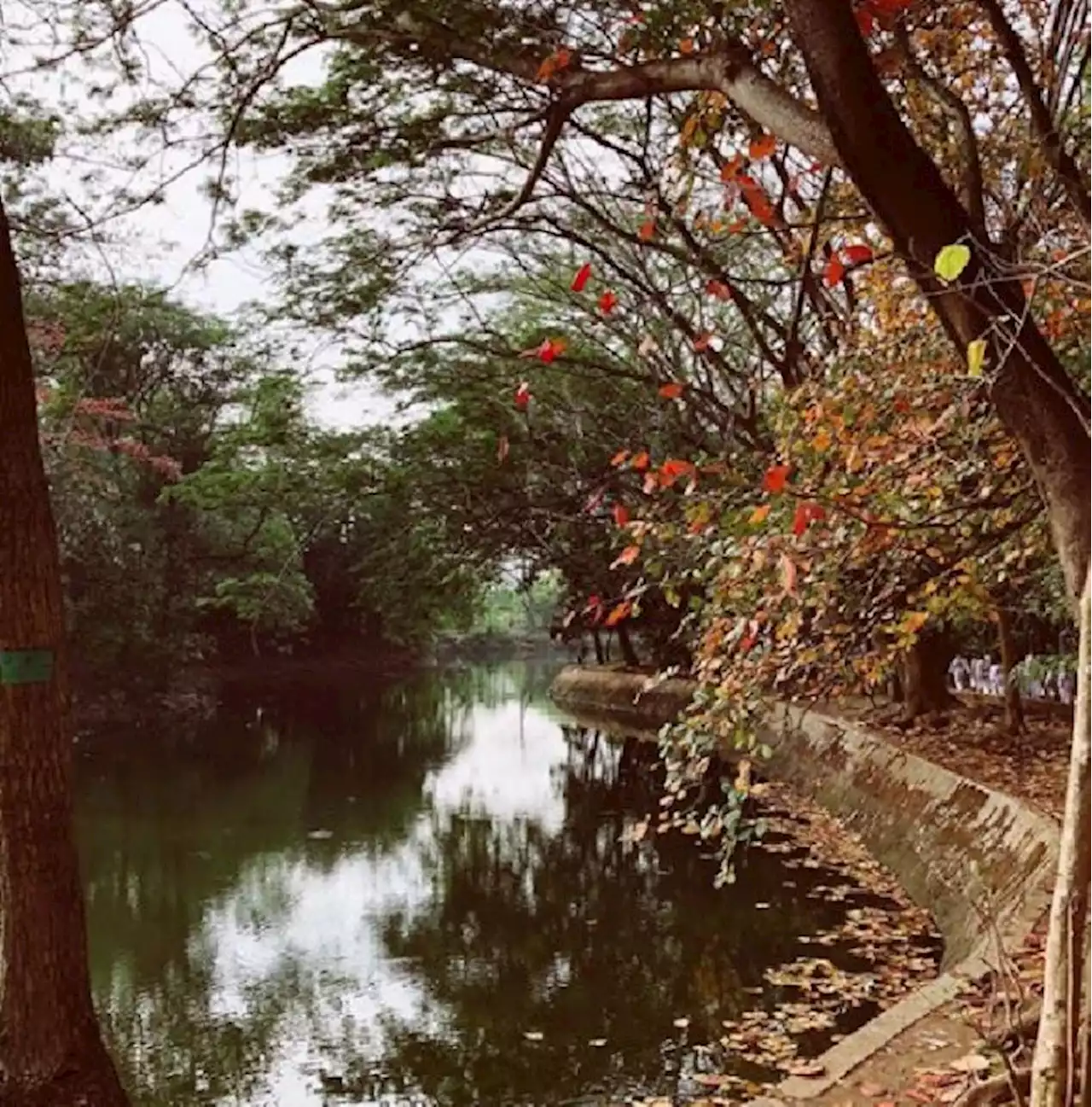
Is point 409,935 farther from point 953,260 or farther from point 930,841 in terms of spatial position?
point 953,260

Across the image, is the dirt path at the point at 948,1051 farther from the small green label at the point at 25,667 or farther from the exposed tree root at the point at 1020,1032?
the small green label at the point at 25,667

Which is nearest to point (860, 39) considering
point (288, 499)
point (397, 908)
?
point (397, 908)

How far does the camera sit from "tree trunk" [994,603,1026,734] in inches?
421

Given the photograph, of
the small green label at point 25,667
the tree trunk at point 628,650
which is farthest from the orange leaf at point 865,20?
the tree trunk at point 628,650

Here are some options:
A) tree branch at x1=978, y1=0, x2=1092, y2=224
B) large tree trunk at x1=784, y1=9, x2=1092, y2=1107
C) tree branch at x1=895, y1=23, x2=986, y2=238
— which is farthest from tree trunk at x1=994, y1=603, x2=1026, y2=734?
large tree trunk at x1=784, y1=9, x2=1092, y2=1107

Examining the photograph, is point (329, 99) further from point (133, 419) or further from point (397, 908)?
point (133, 419)

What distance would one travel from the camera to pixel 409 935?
30.2ft

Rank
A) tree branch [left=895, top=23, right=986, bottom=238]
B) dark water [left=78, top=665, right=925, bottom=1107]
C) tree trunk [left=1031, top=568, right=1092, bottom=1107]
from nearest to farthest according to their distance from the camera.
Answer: tree trunk [left=1031, top=568, right=1092, bottom=1107], tree branch [left=895, top=23, right=986, bottom=238], dark water [left=78, top=665, right=925, bottom=1107]

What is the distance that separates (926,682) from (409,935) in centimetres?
645

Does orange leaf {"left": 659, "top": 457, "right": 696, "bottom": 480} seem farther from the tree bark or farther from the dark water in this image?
the dark water

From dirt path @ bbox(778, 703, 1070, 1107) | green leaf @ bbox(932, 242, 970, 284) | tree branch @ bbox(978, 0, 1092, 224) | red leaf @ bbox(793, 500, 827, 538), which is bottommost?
dirt path @ bbox(778, 703, 1070, 1107)

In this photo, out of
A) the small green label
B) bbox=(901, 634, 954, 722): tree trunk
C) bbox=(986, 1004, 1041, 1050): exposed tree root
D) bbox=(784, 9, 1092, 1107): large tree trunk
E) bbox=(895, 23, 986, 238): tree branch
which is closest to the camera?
bbox=(784, 9, 1092, 1107): large tree trunk

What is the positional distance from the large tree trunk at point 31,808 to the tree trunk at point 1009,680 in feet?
25.7

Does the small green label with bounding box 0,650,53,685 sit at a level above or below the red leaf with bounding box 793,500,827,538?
below
